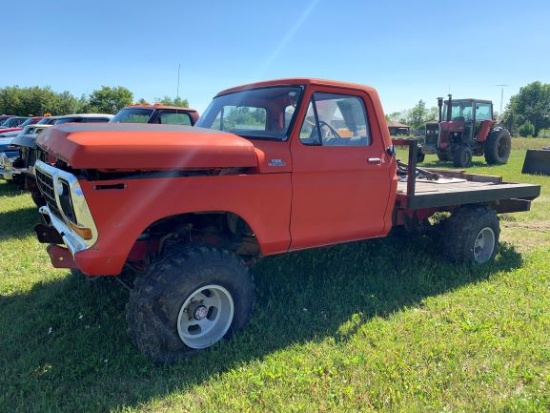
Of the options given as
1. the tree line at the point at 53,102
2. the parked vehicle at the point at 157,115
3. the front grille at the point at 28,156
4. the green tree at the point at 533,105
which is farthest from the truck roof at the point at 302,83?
the green tree at the point at 533,105

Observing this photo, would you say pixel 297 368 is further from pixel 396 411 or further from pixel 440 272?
pixel 440 272

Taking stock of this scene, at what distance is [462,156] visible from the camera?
1730cm

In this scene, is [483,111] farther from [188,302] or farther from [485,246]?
[188,302]

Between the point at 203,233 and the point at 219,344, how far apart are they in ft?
3.12

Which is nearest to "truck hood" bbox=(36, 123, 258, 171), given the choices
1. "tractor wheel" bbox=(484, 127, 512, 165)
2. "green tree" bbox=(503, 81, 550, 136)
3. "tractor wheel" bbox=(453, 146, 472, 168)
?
"tractor wheel" bbox=(453, 146, 472, 168)

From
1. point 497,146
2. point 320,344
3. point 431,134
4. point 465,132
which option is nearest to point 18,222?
point 320,344

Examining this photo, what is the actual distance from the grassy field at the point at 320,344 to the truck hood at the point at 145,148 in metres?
1.40

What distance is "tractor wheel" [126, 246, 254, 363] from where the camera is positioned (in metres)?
3.21

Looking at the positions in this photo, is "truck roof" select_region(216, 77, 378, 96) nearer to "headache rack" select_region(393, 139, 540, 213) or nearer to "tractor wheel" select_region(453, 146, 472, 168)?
"headache rack" select_region(393, 139, 540, 213)

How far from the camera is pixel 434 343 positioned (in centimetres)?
364

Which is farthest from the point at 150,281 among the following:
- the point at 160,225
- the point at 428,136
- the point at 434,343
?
the point at 428,136

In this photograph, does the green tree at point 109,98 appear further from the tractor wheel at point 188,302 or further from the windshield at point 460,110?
the tractor wheel at point 188,302

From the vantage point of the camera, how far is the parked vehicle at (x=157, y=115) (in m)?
9.22

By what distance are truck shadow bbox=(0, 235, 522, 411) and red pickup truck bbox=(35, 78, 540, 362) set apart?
26cm
